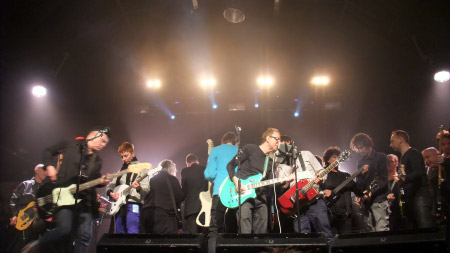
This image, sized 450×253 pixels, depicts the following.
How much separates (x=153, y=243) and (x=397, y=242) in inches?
94.8

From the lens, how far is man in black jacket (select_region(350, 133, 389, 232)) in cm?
561

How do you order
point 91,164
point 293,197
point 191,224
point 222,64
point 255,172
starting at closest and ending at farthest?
point 91,164, point 255,172, point 293,197, point 191,224, point 222,64

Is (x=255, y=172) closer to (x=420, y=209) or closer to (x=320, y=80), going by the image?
(x=420, y=209)

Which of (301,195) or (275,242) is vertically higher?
(301,195)

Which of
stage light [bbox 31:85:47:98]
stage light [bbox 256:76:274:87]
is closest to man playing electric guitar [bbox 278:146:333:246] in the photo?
stage light [bbox 256:76:274:87]

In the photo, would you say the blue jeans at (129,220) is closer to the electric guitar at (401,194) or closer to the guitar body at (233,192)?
the guitar body at (233,192)

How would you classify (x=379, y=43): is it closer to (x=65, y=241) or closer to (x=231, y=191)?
(x=231, y=191)

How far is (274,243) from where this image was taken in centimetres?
332

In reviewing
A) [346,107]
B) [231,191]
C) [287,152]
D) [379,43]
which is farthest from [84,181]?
[346,107]

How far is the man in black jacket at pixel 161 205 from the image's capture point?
17.8 ft

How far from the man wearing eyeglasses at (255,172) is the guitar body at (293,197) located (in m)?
0.42

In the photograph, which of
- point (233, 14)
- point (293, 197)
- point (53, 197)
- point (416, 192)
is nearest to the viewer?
point (53, 197)

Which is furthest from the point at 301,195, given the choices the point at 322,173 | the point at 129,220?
the point at 129,220

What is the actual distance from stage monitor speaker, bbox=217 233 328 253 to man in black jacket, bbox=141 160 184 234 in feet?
7.45
